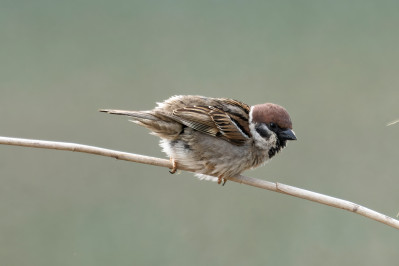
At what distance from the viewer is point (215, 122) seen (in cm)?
300

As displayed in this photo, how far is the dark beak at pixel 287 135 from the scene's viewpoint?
2.92 m

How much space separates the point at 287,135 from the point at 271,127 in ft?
0.27

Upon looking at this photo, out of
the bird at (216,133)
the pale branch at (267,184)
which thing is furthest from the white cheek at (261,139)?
the pale branch at (267,184)

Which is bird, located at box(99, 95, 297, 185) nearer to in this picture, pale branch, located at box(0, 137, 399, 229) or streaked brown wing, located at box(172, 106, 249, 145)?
streaked brown wing, located at box(172, 106, 249, 145)

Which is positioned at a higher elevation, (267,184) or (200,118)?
(200,118)

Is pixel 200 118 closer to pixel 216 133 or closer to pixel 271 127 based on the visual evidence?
pixel 216 133

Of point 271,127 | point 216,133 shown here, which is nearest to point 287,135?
point 271,127

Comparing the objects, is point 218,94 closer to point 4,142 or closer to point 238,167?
point 238,167

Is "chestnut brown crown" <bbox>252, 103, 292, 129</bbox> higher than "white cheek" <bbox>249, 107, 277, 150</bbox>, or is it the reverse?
"chestnut brown crown" <bbox>252, 103, 292, 129</bbox>

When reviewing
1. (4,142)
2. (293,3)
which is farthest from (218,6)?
(4,142)

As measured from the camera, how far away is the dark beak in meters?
2.92

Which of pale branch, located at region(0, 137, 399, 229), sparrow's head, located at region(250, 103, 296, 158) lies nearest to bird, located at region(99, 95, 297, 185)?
sparrow's head, located at region(250, 103, 296, 158)

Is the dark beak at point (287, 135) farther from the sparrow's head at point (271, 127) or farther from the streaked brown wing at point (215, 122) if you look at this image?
the streaked brown wing at point (215, 122)

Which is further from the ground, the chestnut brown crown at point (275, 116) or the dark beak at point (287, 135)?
the chestnut brown crown at point (275, 116)
